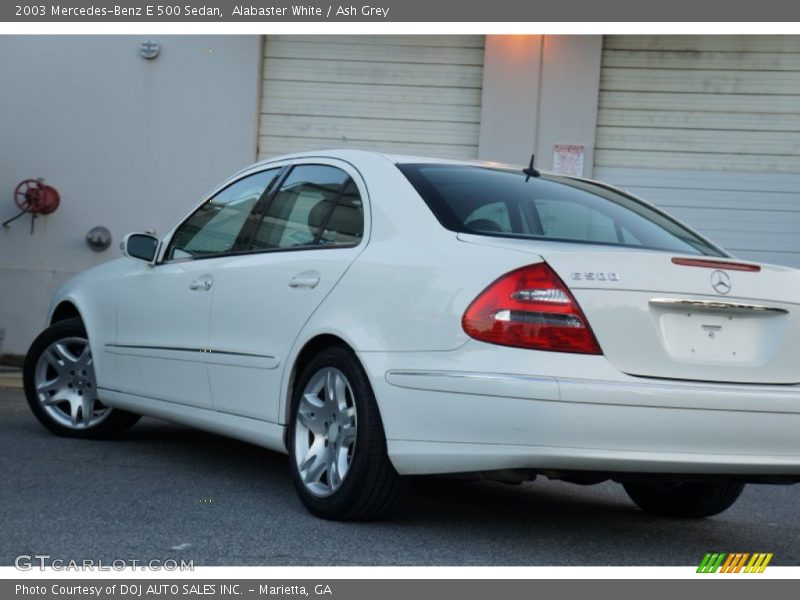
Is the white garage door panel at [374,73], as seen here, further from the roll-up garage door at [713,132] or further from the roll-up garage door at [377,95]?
the roll-up garage door at [713,132]

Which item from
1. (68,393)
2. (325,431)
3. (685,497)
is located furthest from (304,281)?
(68,393)

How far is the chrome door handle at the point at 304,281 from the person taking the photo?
16.8 ft

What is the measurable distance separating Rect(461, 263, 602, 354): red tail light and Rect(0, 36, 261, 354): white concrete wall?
27.6 ft

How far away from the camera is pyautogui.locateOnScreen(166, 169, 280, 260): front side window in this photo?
606 cm

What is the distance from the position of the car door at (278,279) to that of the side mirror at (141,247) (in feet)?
2.86

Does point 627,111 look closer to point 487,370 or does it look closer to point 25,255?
point 25,255

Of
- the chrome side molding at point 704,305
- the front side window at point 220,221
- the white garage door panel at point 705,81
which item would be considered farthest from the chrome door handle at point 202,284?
the white garage door panel at point 705,81

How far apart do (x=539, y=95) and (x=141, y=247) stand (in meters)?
6.27

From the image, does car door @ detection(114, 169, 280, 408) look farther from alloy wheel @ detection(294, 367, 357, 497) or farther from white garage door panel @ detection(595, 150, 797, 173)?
white garage door panel @ detection(595, 150, 797, 173)

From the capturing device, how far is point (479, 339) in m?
4.29

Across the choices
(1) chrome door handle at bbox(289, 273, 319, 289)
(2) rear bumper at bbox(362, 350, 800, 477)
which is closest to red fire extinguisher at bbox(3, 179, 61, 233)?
(1) chrome door handle at bbox(289, 273, 319, 289)

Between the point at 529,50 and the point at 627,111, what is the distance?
1.08m
